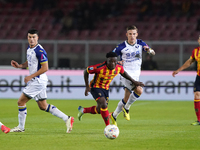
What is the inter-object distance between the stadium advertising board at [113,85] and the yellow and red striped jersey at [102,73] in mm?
8674

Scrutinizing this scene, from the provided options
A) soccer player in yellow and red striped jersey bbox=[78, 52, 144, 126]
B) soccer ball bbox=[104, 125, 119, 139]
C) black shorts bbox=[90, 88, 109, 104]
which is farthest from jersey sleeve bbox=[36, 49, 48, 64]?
soccer ball bbox=[104, 125, 119, 139]

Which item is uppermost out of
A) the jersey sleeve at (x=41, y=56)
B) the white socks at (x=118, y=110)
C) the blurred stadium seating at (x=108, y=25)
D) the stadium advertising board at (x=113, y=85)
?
the blurred stadium seating at (x=108, y=25)

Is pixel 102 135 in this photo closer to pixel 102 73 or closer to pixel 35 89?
pixel 102 73

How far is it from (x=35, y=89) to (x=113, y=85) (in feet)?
30.3

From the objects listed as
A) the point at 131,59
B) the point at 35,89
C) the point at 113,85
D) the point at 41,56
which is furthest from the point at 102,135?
the point at 113,85

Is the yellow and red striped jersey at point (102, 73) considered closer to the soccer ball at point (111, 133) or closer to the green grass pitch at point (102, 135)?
the green grass pitch at point (102, 135)

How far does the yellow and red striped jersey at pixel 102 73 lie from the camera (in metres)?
7.82

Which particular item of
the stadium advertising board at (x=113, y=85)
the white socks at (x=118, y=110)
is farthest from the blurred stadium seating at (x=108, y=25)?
the white socks at (x=118, y=110)

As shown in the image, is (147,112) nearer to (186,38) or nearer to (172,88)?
(172,88)

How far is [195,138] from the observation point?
7312mm

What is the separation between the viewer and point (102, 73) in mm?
7875

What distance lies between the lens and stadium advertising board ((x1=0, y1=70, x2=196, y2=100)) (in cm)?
1662

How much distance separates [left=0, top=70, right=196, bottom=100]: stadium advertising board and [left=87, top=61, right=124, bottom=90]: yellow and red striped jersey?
8674 millimetres

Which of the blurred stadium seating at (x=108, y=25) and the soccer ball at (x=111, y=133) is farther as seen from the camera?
the blurred stadium seating at (x=108, y=25)
